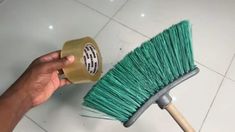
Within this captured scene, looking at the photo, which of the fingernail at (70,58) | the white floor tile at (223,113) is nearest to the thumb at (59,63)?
the fingernail at (70,58)

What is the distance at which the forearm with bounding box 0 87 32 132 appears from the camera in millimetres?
683

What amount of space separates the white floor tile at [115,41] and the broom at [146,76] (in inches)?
15.3

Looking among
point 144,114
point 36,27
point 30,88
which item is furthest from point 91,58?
point 36,27

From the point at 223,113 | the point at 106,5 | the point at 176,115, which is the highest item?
the point at 106,5

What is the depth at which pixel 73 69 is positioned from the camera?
0.82 meters

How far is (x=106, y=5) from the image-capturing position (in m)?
1.26

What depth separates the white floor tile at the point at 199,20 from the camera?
1144mm

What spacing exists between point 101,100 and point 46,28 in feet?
1.87

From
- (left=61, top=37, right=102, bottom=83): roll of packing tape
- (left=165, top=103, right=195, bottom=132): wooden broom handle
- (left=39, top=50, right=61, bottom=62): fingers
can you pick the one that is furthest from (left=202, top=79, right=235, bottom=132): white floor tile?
(left=39, top=50, right=61, bottom=62): fingers

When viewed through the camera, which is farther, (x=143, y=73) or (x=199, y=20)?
(x=199, y=20)

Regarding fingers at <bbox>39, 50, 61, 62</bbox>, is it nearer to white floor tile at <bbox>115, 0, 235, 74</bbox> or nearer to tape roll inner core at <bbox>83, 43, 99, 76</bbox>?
tape roll inner core at <bbox>83, 43, 99, 76</bbox>

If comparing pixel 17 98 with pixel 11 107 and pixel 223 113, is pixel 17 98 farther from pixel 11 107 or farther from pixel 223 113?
pixel 223 113

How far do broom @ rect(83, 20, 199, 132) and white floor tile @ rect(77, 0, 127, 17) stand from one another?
54cm

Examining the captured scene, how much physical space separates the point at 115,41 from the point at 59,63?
0.42 m
